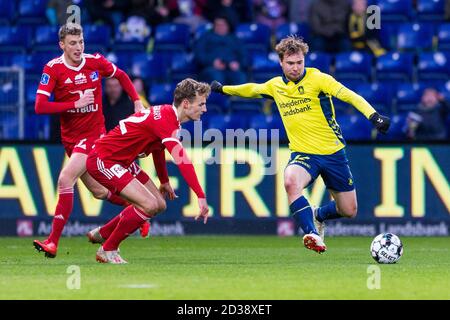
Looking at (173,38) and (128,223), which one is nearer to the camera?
(128,223)

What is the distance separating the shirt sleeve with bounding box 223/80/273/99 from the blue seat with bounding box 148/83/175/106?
588 centimetres

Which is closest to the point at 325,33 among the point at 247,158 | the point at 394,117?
the point at 394,117

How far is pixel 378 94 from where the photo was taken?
61.7 ft

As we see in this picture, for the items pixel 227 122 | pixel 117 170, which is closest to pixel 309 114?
pixel 117 170

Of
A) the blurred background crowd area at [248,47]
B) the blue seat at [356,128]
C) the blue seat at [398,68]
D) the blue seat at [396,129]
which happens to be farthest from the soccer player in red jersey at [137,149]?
the blue seat at [398,68]

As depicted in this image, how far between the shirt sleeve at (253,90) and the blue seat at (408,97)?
6112mm

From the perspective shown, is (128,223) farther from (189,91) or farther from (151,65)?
(151,65)

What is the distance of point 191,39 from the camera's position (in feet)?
67.6

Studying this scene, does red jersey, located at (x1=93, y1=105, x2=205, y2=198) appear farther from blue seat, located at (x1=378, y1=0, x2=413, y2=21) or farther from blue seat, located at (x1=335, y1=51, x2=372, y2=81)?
blue seat, located at (x1=378, y1=0, x2=413, y2=21)

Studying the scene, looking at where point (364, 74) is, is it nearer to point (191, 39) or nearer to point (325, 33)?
point (325, 33)

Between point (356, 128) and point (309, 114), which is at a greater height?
point (309, 114)

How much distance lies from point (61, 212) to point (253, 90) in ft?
7.61

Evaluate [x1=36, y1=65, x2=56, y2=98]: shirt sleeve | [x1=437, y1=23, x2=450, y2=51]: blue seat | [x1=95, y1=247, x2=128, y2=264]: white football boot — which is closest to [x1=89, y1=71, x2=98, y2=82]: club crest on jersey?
[x1=36, y1=65, x2=56, y2=98]: shirt sleeve

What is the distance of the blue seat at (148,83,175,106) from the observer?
19.1m
